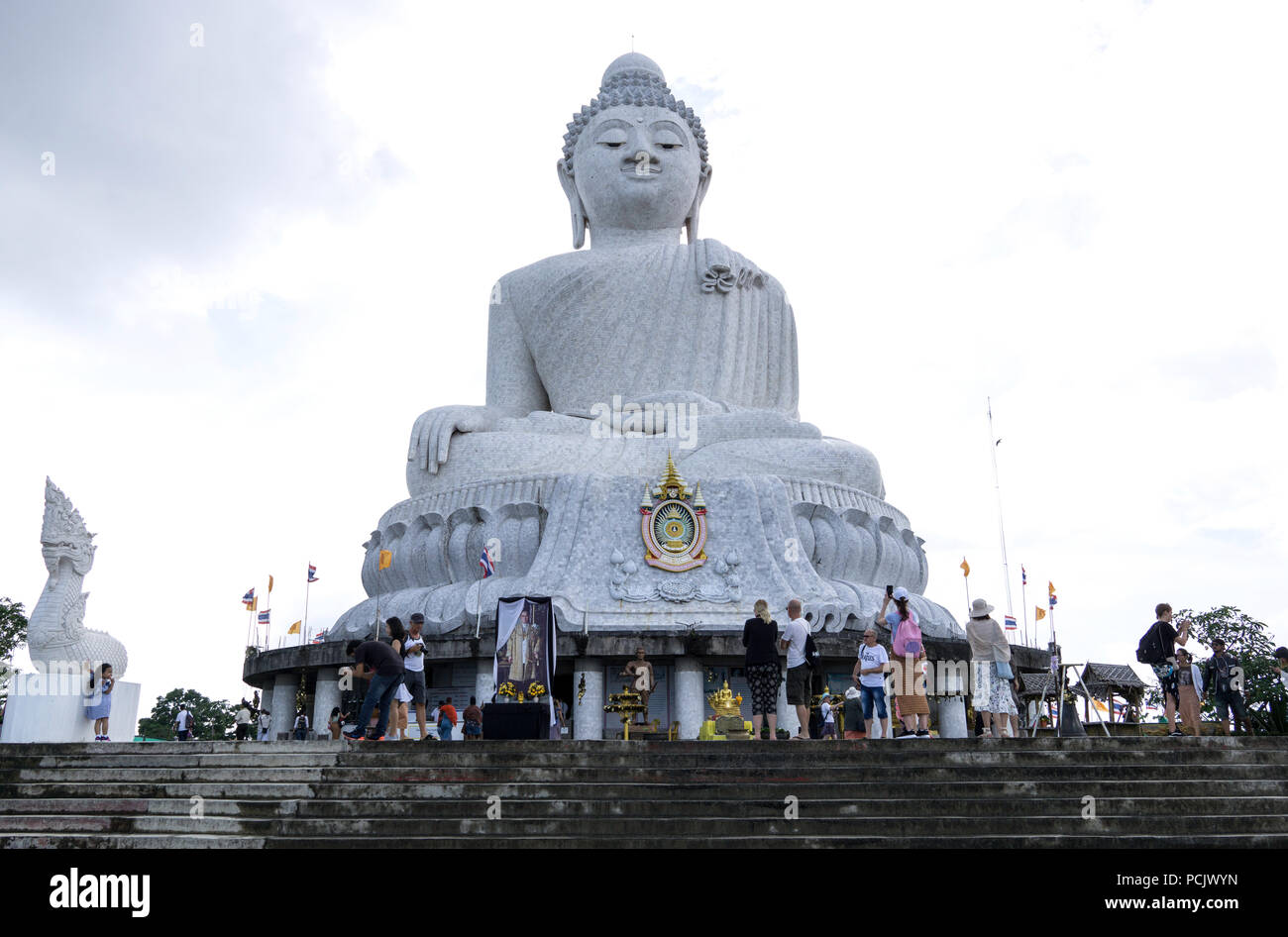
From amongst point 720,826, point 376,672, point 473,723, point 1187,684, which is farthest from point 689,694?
point 720,826

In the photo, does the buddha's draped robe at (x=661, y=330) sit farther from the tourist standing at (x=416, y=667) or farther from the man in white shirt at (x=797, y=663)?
the man in white shirt at (x=797, y=663)

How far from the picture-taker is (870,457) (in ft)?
50.0

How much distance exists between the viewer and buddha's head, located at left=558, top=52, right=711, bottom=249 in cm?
1812

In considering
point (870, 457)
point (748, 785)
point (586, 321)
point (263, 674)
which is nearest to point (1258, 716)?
point (870, 457)

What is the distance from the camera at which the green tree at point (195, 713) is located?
4791cm

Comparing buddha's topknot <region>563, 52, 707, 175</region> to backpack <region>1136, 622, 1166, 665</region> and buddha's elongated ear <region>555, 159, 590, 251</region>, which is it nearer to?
buddha's elongated ear <region>555, 159, 590, 251</region>

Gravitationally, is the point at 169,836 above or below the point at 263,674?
below

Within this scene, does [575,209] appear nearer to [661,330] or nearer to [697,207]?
[697,207]

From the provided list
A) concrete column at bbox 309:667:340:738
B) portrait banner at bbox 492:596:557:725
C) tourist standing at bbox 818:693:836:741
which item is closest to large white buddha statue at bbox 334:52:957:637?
concrete column at bbox 309:667:340:738

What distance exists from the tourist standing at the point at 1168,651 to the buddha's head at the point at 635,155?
11230 mm

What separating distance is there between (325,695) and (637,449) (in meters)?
4.72

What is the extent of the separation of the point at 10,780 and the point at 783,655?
6.66 meters
